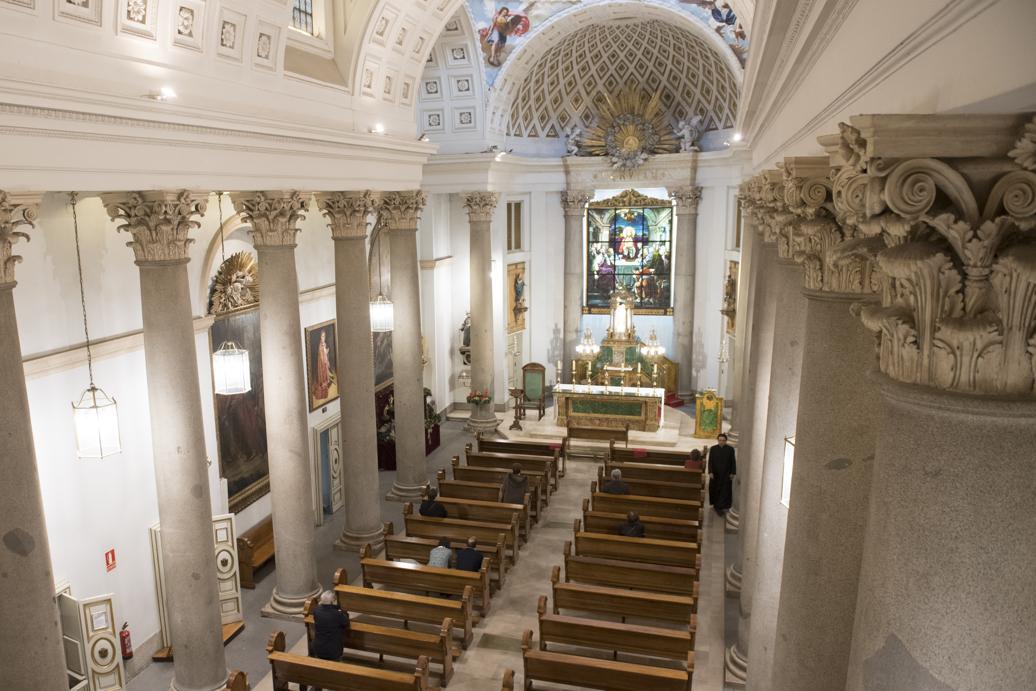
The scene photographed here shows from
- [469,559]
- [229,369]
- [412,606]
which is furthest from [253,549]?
[229,369]

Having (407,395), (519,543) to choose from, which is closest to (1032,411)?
(519,543)

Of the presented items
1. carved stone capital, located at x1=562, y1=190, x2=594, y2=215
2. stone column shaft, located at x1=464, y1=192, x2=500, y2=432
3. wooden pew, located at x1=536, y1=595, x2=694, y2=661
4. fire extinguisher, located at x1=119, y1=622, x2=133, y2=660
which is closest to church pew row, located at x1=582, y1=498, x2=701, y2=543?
wooden pew, located at x1=536, y1=595, x2=694, y2=661

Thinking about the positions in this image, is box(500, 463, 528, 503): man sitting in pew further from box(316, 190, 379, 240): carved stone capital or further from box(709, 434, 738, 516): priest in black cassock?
box(316, 190, 379, 240): carved stone capital

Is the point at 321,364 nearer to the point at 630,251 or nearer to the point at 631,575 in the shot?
the point at 631,575

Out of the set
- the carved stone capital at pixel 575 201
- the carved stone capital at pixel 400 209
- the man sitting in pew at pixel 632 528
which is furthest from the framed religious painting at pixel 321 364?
the carved stone capital at pixel 575 201

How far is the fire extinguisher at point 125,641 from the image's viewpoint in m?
10.4

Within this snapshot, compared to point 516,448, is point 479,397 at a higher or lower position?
higher

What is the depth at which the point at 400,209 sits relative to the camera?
14.5 metres

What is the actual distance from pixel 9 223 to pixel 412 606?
6.58 metres

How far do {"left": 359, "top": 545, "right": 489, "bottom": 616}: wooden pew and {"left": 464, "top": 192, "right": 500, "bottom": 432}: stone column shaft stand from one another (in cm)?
983

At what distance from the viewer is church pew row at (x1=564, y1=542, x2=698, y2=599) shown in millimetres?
10766

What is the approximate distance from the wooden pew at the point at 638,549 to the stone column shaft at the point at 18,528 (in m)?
7.25

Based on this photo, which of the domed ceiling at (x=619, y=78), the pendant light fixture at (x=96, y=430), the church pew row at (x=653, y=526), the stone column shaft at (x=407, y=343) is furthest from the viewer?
the domed ceiling at (x=619, y=78)

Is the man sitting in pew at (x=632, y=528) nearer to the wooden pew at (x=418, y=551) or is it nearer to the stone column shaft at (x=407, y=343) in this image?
the wooden pew at (x=418, y=551)
